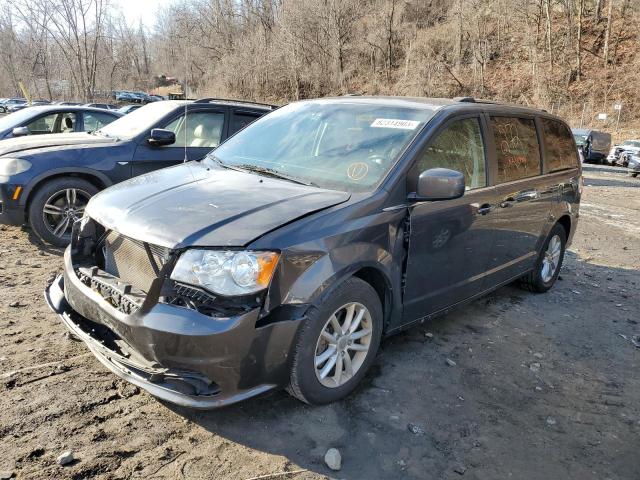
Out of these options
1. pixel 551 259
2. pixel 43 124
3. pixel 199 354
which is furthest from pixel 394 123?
pixel 43 124

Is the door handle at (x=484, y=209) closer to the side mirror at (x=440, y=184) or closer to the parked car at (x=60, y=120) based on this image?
the side mirror at (x=440, y=184)

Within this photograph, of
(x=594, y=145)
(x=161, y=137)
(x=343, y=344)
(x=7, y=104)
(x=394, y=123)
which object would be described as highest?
(x=394, y=123)

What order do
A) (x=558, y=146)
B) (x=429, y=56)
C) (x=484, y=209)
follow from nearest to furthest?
1. (x=484, y=209)
2. (x=558, y=146)
3. (x=429, y=56)

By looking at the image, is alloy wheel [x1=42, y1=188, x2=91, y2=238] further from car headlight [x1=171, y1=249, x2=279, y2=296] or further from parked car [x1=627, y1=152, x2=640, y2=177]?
parked car [x1=627, y1=152, x2=640, y2=177]

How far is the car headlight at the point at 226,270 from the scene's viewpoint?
8.45 feet

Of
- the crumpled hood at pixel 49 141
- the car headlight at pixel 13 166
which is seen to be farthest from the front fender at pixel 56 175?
the crumpled hood at pixel 49 141

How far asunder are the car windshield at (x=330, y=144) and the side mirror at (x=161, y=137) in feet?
5.85

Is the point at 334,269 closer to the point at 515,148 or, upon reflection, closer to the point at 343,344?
the point at 343,344

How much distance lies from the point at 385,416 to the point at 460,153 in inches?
77.6

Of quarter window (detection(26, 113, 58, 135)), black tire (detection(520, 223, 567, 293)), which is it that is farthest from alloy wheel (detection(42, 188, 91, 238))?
black tire (detection(520, 223, 567, 293))

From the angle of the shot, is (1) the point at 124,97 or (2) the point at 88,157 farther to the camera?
(1) the point at 124,97

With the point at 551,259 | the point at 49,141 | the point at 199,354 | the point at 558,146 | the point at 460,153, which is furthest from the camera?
the point at 49,141

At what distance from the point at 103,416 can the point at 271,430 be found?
94cm

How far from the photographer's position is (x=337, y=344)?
309cm
